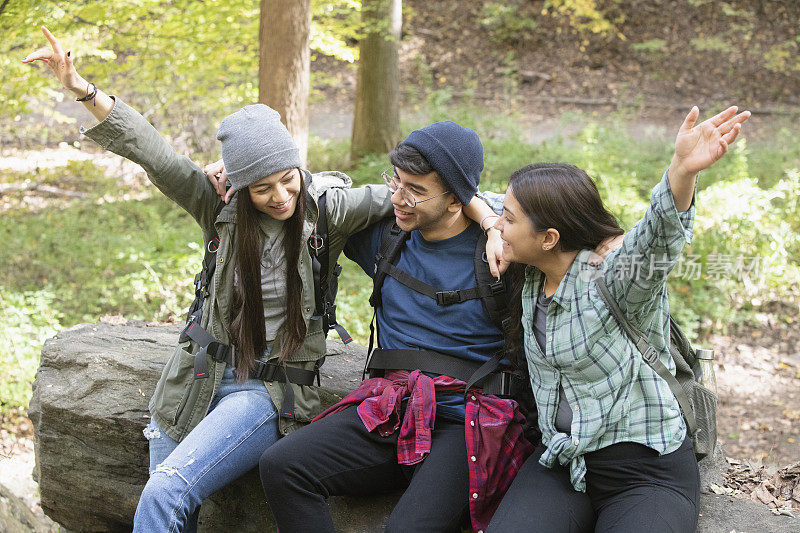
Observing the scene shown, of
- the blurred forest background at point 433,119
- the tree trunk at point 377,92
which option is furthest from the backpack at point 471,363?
the tree trunk at point 377,92

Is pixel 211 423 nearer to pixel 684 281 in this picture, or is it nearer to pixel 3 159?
pixel 684 281

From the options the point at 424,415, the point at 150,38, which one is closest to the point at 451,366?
the point at 424,415

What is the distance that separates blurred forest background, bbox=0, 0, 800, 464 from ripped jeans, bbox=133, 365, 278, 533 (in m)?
3.10

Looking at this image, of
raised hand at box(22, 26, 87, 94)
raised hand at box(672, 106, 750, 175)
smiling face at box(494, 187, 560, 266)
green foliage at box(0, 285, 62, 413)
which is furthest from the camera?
green foliage at box(0, 285, 62, 413)

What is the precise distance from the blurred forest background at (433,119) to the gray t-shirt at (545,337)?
11.6 feet

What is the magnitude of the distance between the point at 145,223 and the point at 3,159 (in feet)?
16.4

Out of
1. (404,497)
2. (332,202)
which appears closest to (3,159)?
(332,202)

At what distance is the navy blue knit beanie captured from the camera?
118 inches

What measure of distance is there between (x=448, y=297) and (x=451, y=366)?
30 cm

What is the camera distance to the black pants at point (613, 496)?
247 centimetres

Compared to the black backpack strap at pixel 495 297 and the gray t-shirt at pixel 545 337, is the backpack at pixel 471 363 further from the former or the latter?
the gray t-shirt at pixel 545 337

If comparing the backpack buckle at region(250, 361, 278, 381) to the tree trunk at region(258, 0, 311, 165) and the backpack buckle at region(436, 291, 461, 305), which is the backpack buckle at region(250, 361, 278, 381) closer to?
the backpack buckle at region(436, 291, 461, 305)

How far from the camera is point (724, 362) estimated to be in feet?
22.2

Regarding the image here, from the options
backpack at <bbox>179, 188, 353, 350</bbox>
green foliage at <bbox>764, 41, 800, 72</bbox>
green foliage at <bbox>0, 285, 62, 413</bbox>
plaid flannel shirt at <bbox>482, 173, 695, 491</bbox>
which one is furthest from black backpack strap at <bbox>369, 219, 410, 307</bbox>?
green foliage at <bbox>764, 41, 800, 72</bbox>
